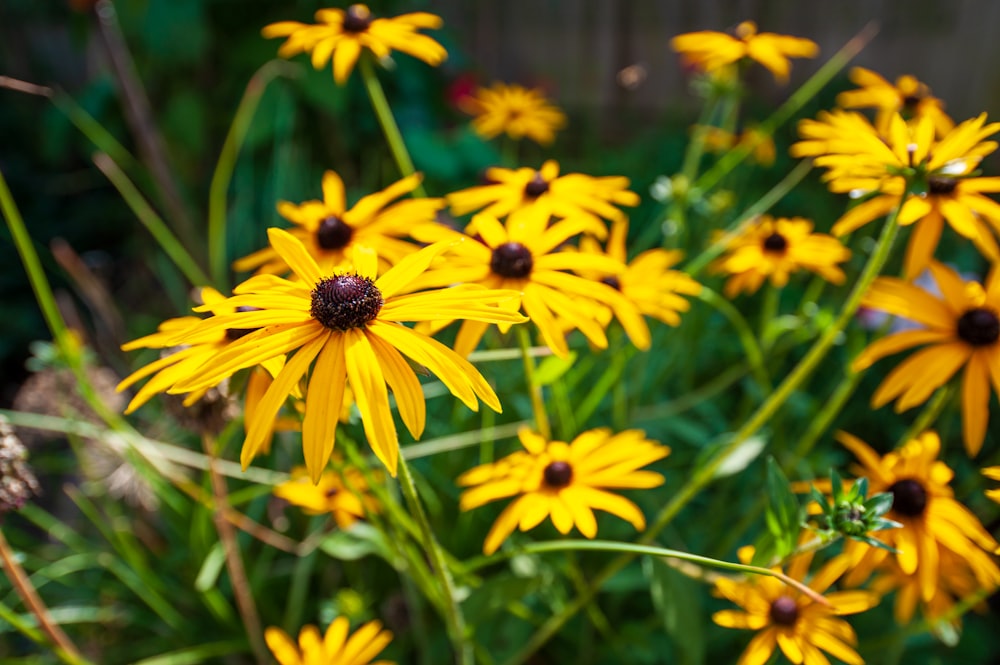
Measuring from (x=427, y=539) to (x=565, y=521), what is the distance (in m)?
0.15

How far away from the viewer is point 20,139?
2.89 metres

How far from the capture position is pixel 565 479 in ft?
2.70

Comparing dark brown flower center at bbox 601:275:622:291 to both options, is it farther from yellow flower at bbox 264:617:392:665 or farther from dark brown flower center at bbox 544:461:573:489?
yellow flower at bbox 264:617:392:665

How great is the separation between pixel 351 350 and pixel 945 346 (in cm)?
60

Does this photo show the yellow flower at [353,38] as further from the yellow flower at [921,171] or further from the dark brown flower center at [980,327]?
the dark brown flower center at [980,327]

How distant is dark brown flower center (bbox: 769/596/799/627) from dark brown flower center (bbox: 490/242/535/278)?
39 cm

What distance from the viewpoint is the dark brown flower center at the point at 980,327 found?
81cm

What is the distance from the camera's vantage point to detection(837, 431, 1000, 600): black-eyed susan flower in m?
0.77

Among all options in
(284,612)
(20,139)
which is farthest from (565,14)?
(284,612)

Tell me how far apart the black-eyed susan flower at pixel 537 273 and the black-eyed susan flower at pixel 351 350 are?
4.3 inches

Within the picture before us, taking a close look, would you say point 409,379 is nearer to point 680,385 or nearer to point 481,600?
point 481,600

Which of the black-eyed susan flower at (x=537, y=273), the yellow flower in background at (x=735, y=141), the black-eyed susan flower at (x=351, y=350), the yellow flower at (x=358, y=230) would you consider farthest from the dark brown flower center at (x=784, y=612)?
the yellow flower in background at (x=735, y=141)

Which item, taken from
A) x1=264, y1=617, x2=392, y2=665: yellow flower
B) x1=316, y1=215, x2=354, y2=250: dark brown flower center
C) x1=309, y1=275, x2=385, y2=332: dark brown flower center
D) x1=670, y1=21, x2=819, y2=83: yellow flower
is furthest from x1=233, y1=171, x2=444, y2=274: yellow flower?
x1=670, y1=21, x2=819, y2=83: yellow flower

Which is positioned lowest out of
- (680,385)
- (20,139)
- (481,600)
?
(481,600)
